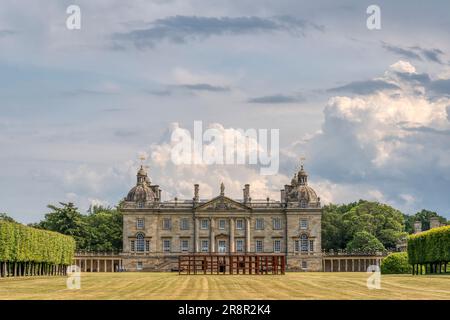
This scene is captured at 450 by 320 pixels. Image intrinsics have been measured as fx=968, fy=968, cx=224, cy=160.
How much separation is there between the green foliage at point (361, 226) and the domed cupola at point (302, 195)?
44.7 feet

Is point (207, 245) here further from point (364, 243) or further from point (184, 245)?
point (364, 243)

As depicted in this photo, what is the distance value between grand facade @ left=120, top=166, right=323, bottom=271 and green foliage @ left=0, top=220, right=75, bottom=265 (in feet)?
73.6

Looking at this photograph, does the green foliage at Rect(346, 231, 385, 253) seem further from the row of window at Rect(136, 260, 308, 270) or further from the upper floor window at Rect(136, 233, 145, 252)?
the upper floor window at Rect(136, 233, 145, 252)

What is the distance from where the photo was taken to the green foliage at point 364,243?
4953 inches

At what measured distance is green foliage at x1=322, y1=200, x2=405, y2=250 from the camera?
134m

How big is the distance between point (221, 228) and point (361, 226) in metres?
24.1

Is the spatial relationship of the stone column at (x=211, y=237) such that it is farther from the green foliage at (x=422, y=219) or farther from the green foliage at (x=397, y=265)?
the green foliage at (x=422, y=219)

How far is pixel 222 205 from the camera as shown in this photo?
119 m

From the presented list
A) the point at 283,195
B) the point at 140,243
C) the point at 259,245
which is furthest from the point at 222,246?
the point at 283,195

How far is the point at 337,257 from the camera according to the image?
388ft
